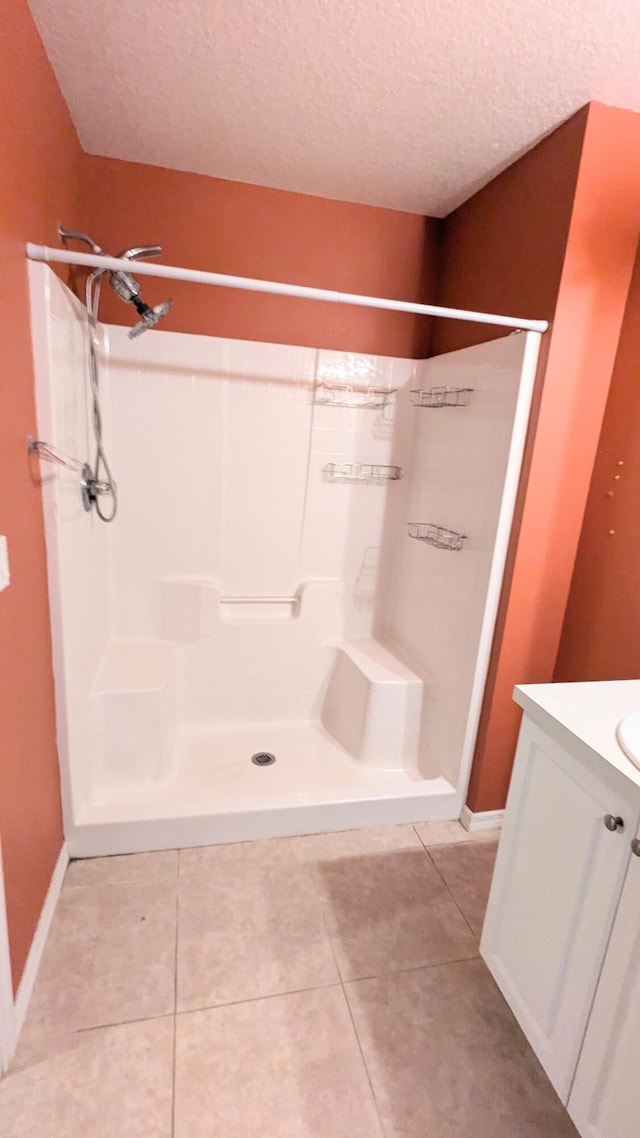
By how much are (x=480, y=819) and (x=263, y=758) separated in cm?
93

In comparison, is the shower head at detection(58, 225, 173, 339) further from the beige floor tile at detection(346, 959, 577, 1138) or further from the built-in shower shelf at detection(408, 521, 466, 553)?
the beige floor tile at detection(346, 959, 577, 1138)

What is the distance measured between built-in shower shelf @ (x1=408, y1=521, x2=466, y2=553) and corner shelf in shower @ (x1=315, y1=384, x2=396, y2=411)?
569mm

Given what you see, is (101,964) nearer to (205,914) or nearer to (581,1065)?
(205,914)

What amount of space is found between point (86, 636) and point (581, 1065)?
1.77 m

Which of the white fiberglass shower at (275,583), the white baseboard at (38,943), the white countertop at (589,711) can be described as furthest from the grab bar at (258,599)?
the white countertop at (589,711)

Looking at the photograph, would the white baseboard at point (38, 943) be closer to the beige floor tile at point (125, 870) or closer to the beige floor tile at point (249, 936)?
the beige floor tile at point (125, 870)

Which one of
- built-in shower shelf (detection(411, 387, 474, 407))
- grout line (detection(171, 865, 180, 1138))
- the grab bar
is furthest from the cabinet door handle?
the grab bar

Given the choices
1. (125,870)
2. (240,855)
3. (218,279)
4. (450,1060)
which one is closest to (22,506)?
(218,279)

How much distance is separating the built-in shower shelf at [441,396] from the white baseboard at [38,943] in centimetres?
213

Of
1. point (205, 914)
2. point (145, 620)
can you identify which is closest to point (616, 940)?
point (205, 914)

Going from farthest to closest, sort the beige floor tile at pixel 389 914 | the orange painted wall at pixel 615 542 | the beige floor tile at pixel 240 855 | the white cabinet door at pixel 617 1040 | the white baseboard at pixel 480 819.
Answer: the white baseboard at pixel 480 819 < the beige floor tile at pixel 240 855 < the orange painted wall at pixel 615 542 < the beige floor tile at pixel 389 914 < the white cabinet door at pixel 617 1040

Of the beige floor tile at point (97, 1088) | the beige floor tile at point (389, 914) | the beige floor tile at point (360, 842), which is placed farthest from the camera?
the beige floor tile at point (360, 842)

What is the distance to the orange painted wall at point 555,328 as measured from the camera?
1644mm

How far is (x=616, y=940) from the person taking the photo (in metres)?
1.00
